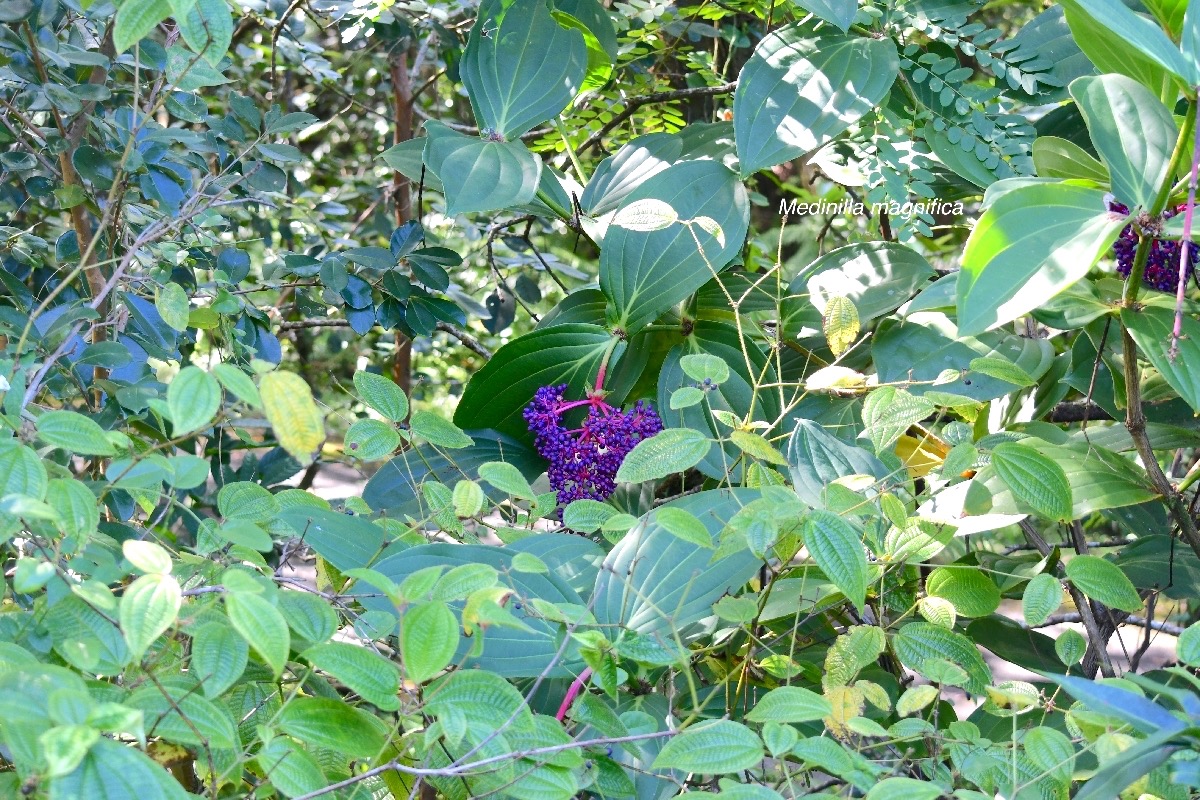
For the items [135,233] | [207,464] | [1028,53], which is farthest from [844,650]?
[135,233]

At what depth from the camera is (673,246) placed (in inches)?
37.9

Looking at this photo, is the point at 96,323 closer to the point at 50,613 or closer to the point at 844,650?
the point at 50,613

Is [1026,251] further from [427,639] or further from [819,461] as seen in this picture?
[427,639]

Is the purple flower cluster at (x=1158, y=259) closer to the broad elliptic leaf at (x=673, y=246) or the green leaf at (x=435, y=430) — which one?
the broad elliptic leaf at (x=673, y=246)

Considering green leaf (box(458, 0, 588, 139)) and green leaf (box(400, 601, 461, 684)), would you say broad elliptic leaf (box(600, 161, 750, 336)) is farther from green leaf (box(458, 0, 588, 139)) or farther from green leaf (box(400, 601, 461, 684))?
green leaf (box(400, 601, 461, 684))

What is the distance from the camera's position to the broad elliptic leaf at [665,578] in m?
0.71

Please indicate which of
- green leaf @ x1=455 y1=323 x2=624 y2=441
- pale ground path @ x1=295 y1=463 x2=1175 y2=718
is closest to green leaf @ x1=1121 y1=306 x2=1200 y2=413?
green leaf @ x1=455 y1=323 x2=624 y2=441

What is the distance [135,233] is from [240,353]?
184 millimetres

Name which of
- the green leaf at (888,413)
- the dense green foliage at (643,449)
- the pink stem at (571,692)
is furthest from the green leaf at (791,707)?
the green leaf at (888,413)

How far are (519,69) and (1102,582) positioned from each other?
0.70 metres

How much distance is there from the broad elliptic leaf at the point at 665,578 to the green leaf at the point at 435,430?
16 centimetres

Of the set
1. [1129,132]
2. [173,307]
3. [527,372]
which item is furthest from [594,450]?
[1129,132]

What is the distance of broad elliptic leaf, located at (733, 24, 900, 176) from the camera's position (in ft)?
3.01

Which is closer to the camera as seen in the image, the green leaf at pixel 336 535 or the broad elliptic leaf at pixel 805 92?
the green leaf at pixel 336 535
